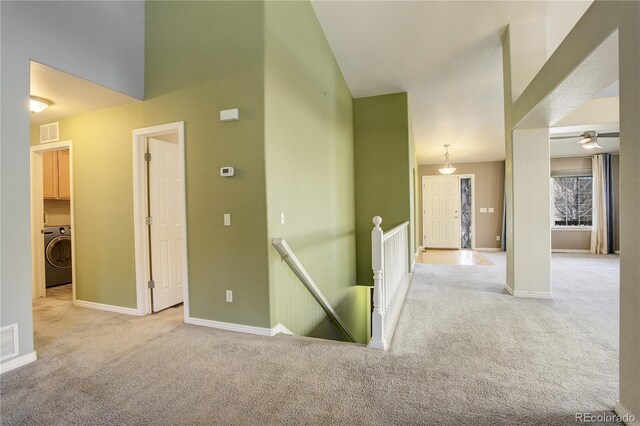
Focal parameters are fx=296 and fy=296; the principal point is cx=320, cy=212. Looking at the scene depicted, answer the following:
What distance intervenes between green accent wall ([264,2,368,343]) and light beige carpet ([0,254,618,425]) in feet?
2.36

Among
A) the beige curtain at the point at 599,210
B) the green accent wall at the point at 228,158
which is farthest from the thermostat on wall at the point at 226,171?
the beige curtain at the point at 599,210

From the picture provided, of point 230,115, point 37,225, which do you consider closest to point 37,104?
point 37,225

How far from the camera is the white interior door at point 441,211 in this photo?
350 inches

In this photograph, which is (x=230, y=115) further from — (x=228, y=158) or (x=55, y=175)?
(x=55, y=175)

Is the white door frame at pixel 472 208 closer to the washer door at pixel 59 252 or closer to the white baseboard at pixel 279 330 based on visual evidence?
the white baseboard at pixel 279 330

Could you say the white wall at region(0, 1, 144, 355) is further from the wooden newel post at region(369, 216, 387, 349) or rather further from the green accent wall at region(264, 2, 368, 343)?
the wooden newel post at region(369, 216, 387, 349)

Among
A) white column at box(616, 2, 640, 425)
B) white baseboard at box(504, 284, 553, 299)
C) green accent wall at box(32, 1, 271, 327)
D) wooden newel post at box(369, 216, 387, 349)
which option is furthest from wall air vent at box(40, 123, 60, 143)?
white baseboard at box(504, 284, 553, 299)

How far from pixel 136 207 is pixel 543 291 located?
15.1 feet

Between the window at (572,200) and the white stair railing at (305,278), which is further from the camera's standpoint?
the window at (572,200)

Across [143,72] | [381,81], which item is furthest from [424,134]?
[143,72]

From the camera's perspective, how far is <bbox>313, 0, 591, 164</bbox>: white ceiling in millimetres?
3150

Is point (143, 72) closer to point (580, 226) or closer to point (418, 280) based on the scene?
point (418, 280)

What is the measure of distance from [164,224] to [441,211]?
7.88 metres

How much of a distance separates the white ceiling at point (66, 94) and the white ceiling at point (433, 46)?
246cm
